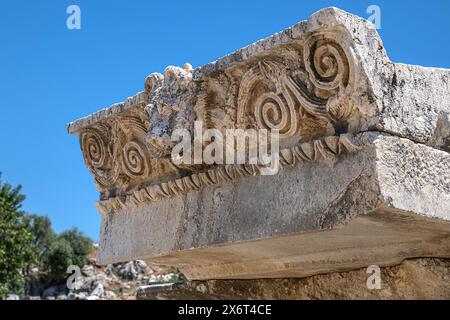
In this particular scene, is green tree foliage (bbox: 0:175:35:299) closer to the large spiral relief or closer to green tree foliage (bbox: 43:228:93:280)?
the large spiral relief

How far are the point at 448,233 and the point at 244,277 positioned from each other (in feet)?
5.02

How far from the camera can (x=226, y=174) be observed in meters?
3.70

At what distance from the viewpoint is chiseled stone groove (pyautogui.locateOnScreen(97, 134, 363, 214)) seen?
313 centimetres

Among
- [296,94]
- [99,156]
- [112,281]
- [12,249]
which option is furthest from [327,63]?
[112,281]

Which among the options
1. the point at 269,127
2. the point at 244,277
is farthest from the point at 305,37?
the point at 244,277

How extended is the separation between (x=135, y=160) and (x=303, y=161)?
140cm

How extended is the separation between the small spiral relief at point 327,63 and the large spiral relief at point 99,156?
1793 millimetres

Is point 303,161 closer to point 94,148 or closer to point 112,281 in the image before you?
point 94,148

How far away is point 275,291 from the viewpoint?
4520 millimetres

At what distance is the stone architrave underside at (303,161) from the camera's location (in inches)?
121

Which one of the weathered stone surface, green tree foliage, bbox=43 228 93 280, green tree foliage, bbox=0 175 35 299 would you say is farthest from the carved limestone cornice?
green tree foliage, bbox=43 228 93 280

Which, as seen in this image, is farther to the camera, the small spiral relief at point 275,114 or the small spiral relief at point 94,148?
the small spiral relief at point 94,148

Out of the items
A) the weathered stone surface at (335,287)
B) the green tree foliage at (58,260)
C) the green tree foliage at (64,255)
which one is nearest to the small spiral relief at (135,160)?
the weathered stone surface at (335,287)

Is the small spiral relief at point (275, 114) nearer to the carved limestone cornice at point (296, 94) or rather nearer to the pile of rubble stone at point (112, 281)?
the carved limestone cornice at point (296, 94)
